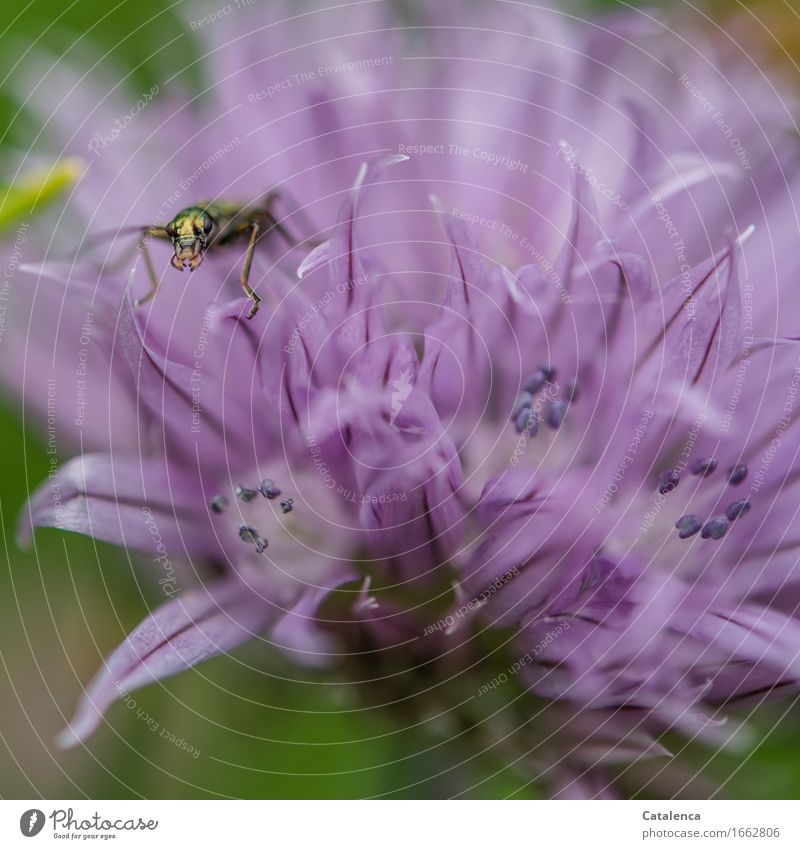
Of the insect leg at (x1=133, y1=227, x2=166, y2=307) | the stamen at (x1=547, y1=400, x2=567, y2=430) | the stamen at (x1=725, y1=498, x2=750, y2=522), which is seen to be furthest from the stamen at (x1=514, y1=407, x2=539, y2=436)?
the insect leg at (x1=133, y1=227, x2=166, y2=307)

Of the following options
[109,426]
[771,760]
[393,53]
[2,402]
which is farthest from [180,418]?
[771,760]

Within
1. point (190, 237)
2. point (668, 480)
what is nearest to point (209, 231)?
point (190, 237)

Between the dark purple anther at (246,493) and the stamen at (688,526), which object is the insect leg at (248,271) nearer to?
the dark purple anther at (246,493)

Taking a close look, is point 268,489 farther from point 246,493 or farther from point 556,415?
point 556,415

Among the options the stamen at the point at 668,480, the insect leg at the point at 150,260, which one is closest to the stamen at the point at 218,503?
the insect leg at the point at 150,260

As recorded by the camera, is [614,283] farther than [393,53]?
No

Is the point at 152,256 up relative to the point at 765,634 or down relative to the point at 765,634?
up
